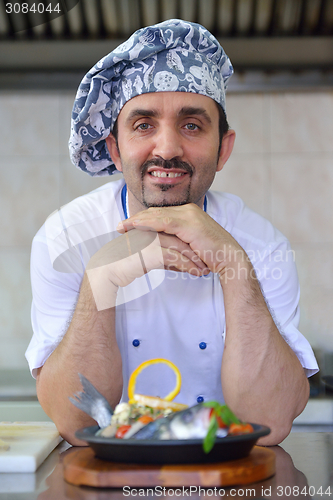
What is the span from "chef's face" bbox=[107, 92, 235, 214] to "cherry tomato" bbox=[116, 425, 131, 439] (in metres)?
0.63

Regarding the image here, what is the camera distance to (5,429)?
0.84 metres

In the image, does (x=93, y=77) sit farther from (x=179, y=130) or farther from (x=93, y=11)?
(x=93, y=11)

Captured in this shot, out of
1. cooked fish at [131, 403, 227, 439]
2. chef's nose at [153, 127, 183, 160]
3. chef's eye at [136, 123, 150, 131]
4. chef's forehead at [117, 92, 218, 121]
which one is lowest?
cooked fish at [131, 403, 227, 439]

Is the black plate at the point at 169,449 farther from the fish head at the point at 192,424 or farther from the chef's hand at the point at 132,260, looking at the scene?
the chef's hand at the point at 132,260

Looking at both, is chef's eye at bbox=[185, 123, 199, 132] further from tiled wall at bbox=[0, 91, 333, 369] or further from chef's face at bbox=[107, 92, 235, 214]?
tiled wall at bbox=[0, 91, 333, 369]

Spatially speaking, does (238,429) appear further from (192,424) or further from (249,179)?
(249,179)

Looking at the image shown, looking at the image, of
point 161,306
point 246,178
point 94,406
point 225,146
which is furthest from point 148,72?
point 246,178

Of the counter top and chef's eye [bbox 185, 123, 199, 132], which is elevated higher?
chef's eye [bbox 185, 123, 199, 132]

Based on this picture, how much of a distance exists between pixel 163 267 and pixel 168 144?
0.91ft

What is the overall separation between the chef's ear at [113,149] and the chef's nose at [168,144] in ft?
0.59

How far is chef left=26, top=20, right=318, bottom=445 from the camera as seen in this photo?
94cm

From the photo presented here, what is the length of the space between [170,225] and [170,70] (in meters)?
0.38

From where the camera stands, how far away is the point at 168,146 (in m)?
1.05
